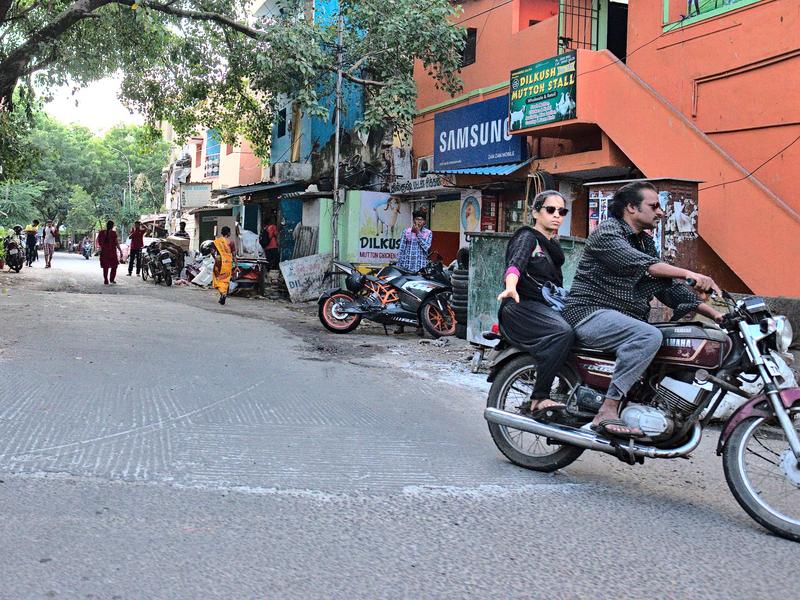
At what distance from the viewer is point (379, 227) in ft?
61.3

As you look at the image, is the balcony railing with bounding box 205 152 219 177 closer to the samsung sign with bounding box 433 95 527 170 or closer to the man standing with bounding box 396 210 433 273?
the samsung sign with bounding box 433 95 527 170

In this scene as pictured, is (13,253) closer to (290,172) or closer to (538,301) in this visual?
(290,172)

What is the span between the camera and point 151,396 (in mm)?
6375

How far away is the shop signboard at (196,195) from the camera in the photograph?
3883cm

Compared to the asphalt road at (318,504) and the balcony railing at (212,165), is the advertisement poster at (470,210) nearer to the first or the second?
the asphalt road at (318,504)

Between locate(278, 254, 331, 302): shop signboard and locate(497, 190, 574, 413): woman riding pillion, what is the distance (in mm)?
12546

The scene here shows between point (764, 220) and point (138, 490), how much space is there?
318 inches

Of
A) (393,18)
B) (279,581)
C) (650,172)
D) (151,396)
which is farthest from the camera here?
(393,18)

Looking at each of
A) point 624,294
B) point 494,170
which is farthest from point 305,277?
point 624,294

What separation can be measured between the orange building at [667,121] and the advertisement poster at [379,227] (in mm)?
2971

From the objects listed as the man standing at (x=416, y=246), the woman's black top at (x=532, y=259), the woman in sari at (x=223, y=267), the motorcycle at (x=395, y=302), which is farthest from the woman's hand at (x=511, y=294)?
the woman in sari at (x=223, y=267)

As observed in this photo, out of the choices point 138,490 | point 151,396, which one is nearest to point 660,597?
Result: point 138,490

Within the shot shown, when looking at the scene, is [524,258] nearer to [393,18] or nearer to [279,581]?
[279,581]

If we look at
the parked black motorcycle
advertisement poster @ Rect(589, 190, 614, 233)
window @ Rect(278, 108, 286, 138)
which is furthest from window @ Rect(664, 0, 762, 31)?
the parked black motorcycle
